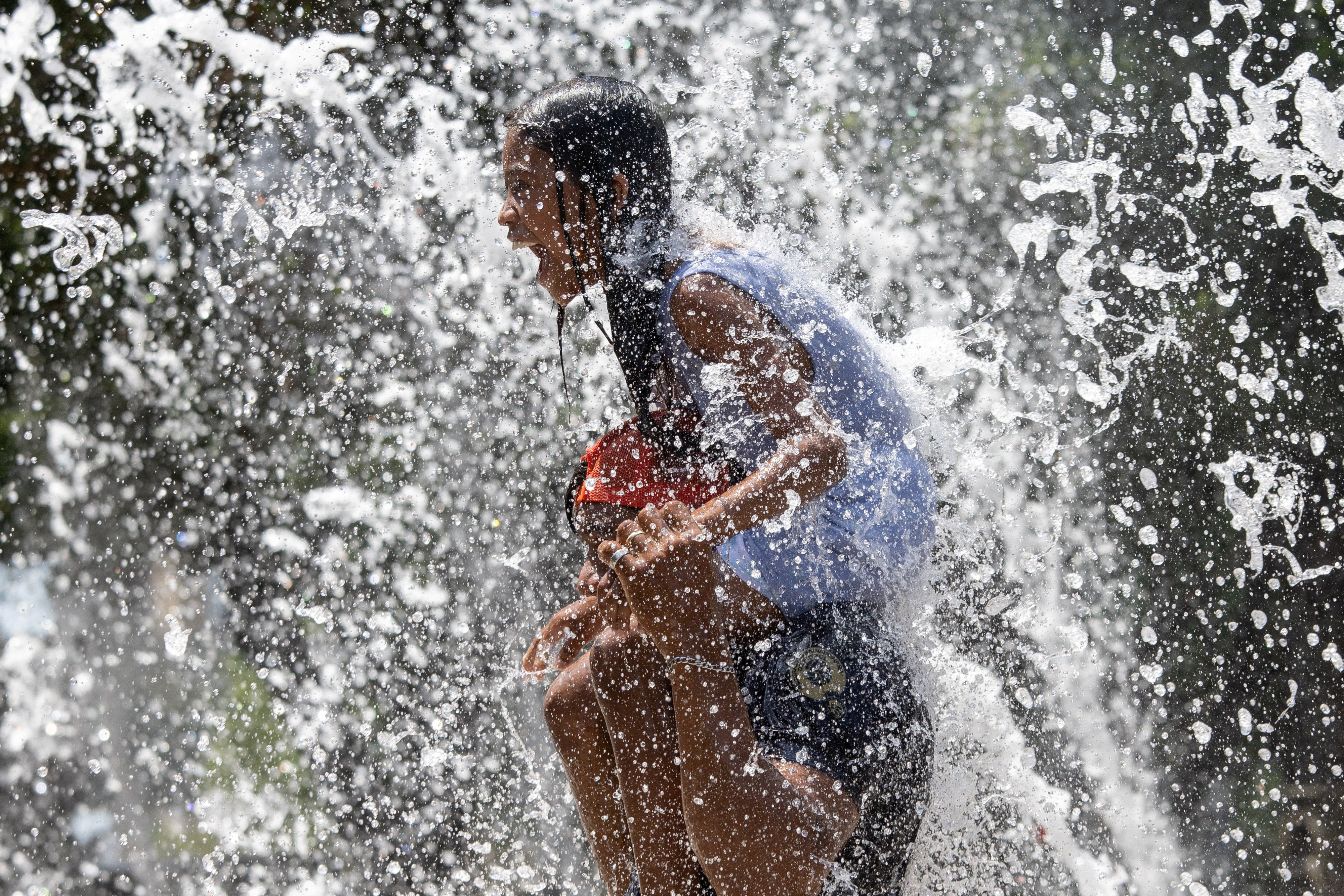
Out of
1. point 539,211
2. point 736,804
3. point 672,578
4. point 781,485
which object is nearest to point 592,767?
point 736,804

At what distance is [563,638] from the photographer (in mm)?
2131

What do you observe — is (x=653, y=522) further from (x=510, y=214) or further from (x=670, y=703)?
(x=510, y=214)

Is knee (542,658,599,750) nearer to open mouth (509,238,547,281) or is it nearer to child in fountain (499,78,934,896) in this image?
child in fountain (499,78,934,896)

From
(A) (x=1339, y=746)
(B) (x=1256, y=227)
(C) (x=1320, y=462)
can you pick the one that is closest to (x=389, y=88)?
(B) (x=1256, y=227)

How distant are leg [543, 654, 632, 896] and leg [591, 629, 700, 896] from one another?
11 centimetres

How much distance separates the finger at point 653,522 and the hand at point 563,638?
0.59m

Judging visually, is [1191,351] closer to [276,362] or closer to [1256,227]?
[1256,227]

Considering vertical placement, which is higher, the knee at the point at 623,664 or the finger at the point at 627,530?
the finger at the point at 627,530

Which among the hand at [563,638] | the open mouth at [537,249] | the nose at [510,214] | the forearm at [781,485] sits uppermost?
the nose at [510,214]

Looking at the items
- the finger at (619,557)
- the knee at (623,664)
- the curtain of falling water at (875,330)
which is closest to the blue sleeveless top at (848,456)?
the knee at (623,664)

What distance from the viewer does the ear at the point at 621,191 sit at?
1875 mm

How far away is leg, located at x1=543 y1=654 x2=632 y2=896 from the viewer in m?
1.89

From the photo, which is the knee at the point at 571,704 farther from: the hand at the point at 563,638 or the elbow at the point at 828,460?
the elbow at the point at 828,460

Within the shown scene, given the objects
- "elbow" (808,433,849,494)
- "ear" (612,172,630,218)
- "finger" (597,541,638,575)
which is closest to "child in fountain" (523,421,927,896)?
"finger" (597,541,638,575)
